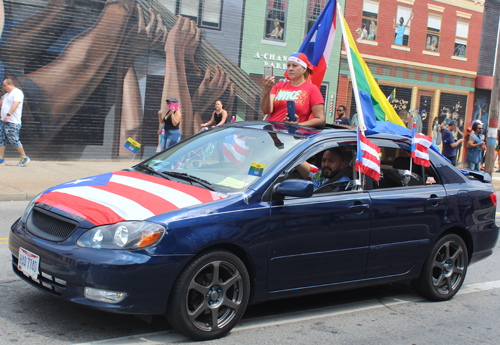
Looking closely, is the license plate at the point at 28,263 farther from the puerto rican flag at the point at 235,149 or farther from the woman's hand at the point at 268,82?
the woman's hand at the point at 268,82

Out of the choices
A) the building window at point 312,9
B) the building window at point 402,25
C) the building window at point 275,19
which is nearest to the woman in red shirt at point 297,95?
the building window at point 275,19

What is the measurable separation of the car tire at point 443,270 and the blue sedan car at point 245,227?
1cm

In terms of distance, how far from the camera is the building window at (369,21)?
21566 mm

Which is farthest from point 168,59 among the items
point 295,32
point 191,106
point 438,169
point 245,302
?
point 245,302

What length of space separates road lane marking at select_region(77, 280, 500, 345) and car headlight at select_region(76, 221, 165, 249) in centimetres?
68

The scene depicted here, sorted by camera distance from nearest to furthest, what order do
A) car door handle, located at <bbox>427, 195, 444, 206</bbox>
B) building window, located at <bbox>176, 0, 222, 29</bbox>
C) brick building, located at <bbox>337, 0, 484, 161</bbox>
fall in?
1. car door handle, located at <bbox>427, 195, 444, 206</bbox>
2. building window, located at <bbox>176, 0, 222, 29</bbox>
3. brick building, located at <bbox>337, 0, 484, 161</bbox>

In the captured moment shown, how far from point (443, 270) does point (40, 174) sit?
371 inches

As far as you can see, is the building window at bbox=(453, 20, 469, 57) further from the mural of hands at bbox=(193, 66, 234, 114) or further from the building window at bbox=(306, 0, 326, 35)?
the mural of hands at bbox=(193, 66, 234, 114)

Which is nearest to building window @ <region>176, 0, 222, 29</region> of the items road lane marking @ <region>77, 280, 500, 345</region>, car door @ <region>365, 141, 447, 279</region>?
car door @ <region>365, 141, 447, 279</region>

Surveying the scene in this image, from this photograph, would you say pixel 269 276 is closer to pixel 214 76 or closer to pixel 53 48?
pixel 53 48

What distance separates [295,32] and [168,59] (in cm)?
496

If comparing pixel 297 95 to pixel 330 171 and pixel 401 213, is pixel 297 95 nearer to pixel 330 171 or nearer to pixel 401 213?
pixel 330 171

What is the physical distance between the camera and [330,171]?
4926mm

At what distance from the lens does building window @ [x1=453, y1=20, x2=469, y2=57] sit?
24.5 metres
